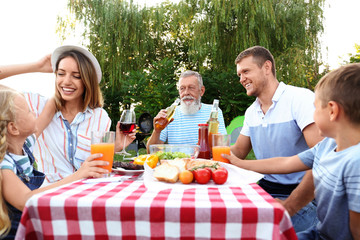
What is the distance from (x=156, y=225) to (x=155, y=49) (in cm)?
969

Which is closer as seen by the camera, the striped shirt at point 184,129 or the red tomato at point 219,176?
the red tomato at point 219,176

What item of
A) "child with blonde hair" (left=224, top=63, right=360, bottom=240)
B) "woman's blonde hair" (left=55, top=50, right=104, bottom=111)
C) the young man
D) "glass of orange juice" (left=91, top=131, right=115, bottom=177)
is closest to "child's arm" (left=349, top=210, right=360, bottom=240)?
"child with blonde hair" (left=224, top=63, right=360, bottom=240)

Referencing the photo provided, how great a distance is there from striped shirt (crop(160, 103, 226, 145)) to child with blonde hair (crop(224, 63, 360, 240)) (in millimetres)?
2170

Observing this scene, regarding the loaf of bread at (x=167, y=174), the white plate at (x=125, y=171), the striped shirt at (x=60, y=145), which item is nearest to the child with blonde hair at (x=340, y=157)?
the loaf of bread at (x=167, y=174)

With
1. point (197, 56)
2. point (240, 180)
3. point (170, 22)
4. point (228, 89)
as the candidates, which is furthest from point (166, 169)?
point (170, 22)

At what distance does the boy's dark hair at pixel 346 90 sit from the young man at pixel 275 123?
89cm

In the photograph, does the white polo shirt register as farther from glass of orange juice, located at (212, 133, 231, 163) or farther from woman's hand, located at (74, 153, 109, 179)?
woman's hand, located at (74, 153, 109, 179)

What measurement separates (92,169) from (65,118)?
3.40 ft

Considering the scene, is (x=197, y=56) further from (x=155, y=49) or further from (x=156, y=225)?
(x=156, y=225)

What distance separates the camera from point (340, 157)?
53.6 inches

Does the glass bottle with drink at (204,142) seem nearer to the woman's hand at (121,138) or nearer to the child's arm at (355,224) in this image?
the woman's hand at (121,138)

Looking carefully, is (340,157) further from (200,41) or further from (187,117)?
(200,41)

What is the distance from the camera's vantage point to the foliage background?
786cm

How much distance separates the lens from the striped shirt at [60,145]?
7.66 ft
